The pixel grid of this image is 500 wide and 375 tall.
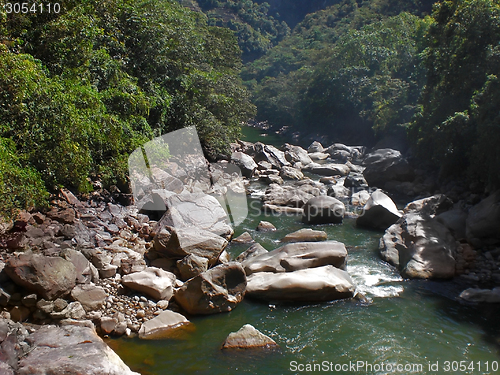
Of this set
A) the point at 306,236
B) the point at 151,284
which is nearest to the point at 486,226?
the point at 306,236

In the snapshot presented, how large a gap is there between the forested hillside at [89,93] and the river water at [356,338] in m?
4.21

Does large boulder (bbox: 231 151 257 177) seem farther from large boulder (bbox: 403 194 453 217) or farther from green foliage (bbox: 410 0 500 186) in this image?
large boulder (bbox: 403 194 453 217)

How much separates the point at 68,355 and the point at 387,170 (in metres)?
17.6

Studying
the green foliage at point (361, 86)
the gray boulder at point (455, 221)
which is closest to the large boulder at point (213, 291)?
the gray boulder at point (455, 221)

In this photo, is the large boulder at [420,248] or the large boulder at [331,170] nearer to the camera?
the large boulder at [420,248]

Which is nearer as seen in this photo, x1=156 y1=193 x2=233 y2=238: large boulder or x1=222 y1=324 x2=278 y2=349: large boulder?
x1=222 y1=324 x2=278 y2=349: large boulder

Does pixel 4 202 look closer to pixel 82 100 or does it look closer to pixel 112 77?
pixel 82 100

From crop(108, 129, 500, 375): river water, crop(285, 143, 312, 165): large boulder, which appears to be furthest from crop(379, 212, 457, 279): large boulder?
crop(285, 143, 312, 165): large boulder

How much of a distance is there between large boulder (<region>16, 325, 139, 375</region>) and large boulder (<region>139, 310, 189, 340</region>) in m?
1.12

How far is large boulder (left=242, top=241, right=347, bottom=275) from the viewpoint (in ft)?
32.8

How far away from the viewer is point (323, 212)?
587 inches

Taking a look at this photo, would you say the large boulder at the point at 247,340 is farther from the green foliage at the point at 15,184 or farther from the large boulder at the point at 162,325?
the green foliage at the point at 15,184

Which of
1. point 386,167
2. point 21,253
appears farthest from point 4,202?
point 386,167

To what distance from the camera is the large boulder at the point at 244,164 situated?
22812 mm
